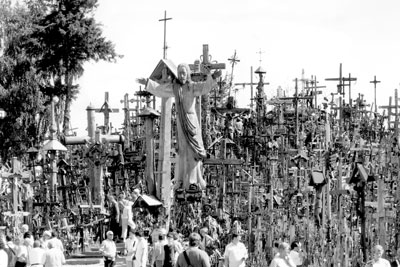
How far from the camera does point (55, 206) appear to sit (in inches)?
1089

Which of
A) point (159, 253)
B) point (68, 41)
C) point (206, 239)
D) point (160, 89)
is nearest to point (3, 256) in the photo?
point (159, 253)

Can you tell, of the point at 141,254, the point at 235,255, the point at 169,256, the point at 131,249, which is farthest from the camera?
the point at 131,249

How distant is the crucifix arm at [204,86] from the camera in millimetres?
26516

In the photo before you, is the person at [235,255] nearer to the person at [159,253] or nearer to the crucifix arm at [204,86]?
the person at [159,253]

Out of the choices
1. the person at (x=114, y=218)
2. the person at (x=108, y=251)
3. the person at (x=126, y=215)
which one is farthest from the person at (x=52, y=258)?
the person at (x=114, y=218)

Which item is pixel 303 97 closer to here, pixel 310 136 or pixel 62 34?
pixel 310 136

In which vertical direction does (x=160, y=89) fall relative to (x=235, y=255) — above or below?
above

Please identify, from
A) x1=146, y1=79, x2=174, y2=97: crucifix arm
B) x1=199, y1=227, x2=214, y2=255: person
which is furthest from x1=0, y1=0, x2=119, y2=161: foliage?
x1=199, y1=227, x2=214, y2=255: person

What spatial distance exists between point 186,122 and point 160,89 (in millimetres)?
1019

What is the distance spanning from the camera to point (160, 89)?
27188mm

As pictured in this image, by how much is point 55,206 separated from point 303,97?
38.0 ft

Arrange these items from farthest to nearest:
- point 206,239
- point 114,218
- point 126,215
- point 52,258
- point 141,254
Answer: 1. point 114,218
2. point 126,215
3. point 206,239
4. point 141,254
5. point 52,258

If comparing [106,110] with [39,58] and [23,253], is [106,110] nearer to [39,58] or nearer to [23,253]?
[39,58]

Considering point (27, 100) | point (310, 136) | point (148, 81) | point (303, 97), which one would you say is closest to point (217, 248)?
point (148, 81)
